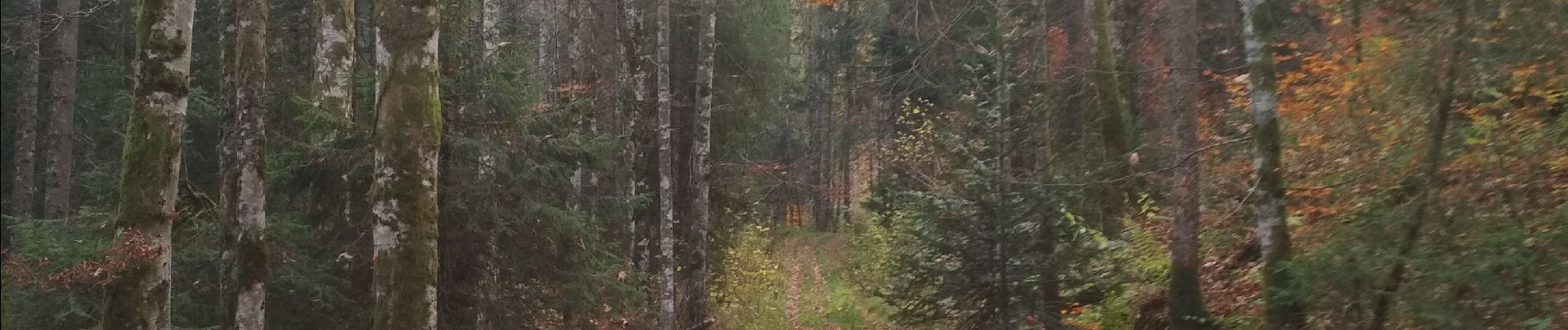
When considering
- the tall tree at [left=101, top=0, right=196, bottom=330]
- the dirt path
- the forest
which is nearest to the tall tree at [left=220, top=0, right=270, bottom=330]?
the forest

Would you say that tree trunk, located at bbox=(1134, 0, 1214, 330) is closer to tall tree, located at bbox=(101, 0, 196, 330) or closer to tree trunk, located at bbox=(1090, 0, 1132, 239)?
tree trunk, located at bbox=(1090, 0, 1132, 239)

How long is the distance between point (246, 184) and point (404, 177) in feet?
8.65

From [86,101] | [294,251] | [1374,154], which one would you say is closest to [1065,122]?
[1374,154]

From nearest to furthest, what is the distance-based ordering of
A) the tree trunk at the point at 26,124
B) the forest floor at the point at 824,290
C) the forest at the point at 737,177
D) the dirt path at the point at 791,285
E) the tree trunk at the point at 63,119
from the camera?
1. the forest at the point at 737,177
2. the tree trunk at the point at 63,119
3. the tree trunk at the point at 26,124
4. the forest floor at the point at 824,290
5. the dirt path at the point at 791,285

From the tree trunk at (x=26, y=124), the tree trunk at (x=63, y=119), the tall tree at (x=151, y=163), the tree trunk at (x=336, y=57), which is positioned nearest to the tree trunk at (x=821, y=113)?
the tree trunk at (x=63, y=119)

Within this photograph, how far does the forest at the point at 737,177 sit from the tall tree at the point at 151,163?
0.07 ft

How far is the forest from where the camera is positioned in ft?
24.1

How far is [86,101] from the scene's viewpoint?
854 inches

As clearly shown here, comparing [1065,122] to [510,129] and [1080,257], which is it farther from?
[510,129]

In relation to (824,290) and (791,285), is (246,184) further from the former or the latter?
(791,285)

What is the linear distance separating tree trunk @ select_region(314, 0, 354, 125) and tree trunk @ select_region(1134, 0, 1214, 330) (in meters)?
8.57

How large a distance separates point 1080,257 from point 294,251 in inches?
352

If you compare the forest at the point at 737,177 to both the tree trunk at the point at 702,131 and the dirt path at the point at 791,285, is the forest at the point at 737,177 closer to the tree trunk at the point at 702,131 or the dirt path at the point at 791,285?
the tree trunk at the point at 702,131

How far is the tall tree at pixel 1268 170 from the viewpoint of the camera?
A: 27.9ft
